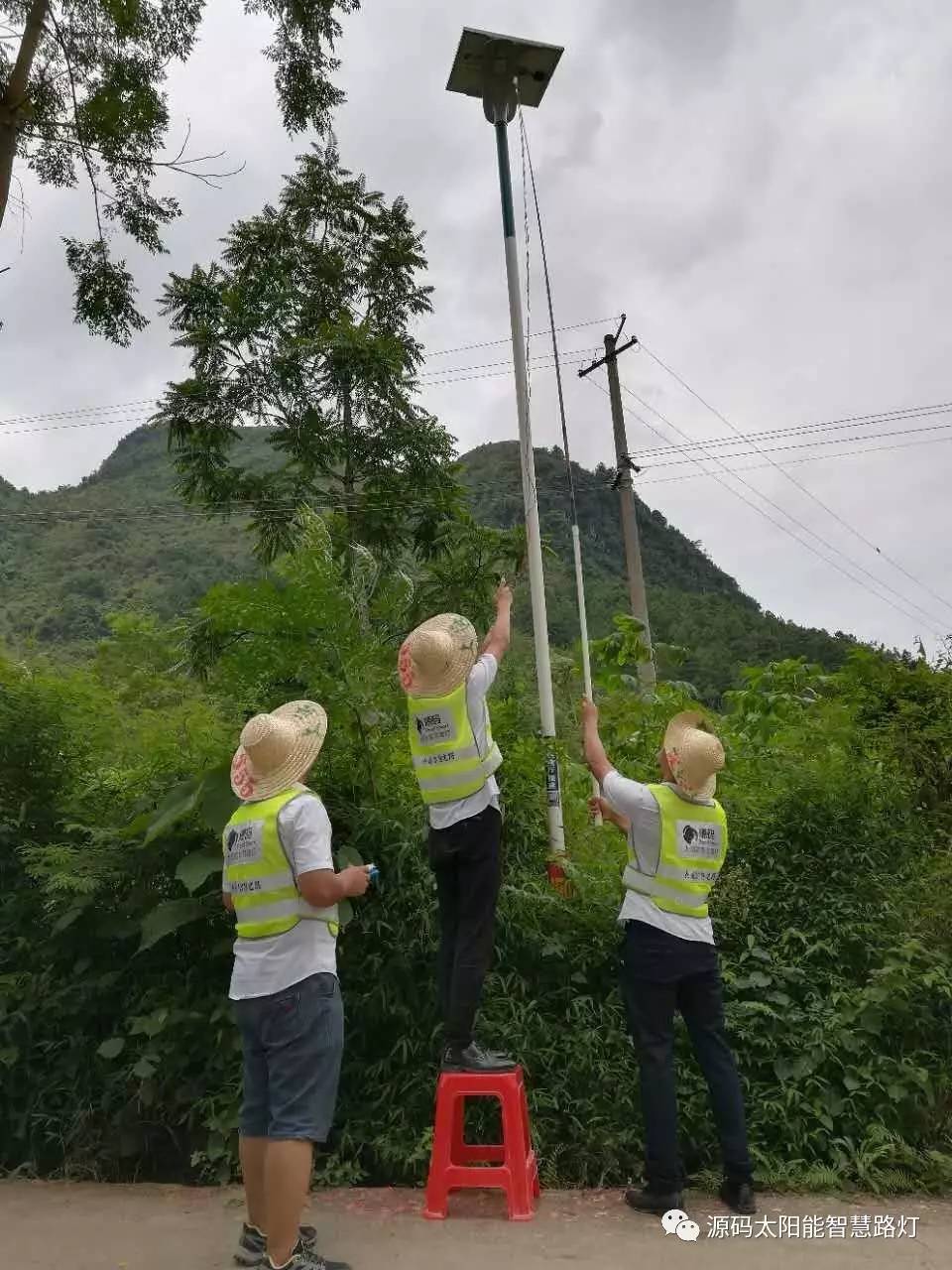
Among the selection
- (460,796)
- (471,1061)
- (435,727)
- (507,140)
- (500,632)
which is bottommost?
(471,1061)

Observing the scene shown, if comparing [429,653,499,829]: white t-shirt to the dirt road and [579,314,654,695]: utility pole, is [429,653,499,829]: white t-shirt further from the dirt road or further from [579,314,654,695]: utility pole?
[579,314,654,695]: utility pole

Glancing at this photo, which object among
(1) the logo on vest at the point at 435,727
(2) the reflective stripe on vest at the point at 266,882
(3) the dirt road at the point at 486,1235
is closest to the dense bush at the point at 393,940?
(3) the dirt road at the point at 486,1235

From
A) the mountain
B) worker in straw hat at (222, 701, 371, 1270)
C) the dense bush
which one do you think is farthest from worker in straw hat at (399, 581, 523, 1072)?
the mountain

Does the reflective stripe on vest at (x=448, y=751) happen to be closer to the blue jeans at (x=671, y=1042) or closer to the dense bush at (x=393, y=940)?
the dense bush at (x=393, y=940)

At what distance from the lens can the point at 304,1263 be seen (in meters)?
3.07

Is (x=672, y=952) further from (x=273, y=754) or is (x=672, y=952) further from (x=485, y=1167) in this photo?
(x=273, y=754)

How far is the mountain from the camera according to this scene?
27.0 m

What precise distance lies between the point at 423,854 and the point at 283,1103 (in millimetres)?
1464

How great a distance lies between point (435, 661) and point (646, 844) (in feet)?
3.37

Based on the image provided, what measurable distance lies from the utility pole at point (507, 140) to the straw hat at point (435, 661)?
108cm

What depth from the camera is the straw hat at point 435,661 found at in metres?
3.86

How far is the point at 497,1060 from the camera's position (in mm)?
3805

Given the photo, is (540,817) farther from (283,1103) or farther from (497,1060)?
(283,1103)

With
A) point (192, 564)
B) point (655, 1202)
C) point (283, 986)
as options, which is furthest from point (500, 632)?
point (192, 564)
